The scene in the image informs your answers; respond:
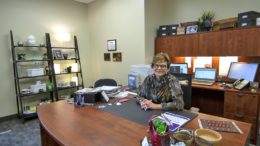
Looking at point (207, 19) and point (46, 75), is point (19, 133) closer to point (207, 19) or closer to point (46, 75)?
point (46, 75)

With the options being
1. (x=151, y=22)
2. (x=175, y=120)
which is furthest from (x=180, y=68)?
(x=175, y=120)

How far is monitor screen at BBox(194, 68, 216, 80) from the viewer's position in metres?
2.76

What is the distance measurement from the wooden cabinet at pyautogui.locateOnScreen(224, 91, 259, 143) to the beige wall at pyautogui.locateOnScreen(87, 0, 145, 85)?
173 cm

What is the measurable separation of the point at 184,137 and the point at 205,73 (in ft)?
7.57

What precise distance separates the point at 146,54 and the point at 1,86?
3105mm

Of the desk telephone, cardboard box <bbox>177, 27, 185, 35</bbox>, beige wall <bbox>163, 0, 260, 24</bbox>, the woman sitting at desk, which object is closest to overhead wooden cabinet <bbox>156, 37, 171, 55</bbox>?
cardboard box <bbox>177, 27, 185, 35</bbox>

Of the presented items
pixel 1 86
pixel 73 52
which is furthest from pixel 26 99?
pixel 73 52

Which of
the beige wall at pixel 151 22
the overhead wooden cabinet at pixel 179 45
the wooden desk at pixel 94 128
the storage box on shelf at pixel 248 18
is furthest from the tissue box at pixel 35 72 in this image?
the storage box on shelf at pixel 248 18

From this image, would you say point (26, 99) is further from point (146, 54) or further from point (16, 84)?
point (146, 54)

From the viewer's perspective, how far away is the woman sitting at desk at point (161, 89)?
148 cm

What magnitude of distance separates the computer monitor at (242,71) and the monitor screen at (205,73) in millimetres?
273

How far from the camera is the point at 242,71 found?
2523 mm

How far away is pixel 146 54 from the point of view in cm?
316

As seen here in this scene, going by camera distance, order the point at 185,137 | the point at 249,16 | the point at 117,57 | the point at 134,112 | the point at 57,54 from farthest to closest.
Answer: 1. the point at 117,57
2. the point at 57,54
3. the point at 249,16
4. the point at 134,112
5. the point at 185,137
